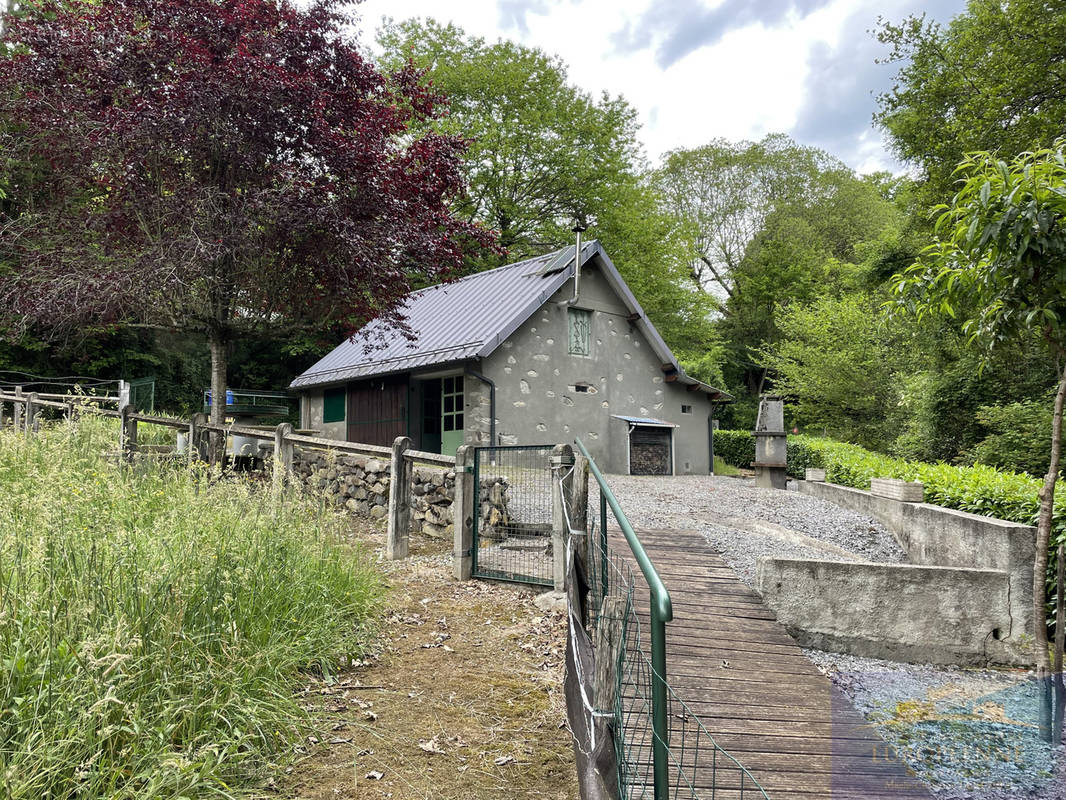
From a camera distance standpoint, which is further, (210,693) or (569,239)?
(569,239)

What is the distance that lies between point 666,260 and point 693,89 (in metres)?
14.8

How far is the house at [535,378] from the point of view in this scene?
49.1ft

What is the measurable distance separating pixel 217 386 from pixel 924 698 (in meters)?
9.44

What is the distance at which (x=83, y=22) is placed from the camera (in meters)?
9.41

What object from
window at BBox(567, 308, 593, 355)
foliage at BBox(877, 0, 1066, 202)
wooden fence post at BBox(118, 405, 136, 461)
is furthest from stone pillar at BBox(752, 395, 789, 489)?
wooden fence post at BBox(118, 405, 136, 461)

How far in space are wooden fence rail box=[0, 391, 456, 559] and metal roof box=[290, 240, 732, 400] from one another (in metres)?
4.02

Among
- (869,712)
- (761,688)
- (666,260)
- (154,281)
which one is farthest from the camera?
(666,260)

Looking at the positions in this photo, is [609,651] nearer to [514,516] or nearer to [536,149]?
[514,516]

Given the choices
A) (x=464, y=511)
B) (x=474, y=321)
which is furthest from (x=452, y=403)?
(x=464, y=511)

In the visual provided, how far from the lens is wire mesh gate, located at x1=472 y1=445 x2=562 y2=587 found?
→ 274 inches

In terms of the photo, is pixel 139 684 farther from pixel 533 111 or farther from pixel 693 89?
pixel 533 111

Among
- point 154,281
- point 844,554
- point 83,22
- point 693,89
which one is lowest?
point 844,554

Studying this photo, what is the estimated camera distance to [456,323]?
1634 cm

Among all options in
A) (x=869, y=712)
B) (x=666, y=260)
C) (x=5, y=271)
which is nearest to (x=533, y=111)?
(x=666, y=260)
